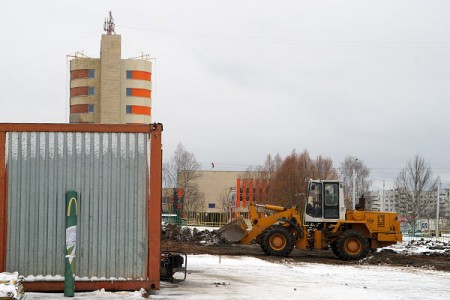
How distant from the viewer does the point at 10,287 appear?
10555 mm

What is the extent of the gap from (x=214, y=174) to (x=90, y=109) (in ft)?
78.3

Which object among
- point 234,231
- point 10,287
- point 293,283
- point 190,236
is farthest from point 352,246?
point 10,287

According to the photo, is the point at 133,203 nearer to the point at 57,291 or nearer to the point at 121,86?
the point at 57,291

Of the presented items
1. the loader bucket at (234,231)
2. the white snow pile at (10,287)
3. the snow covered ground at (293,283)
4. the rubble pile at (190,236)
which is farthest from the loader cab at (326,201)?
the white snow pile at (10,287)

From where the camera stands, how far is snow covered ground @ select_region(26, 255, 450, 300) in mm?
13398

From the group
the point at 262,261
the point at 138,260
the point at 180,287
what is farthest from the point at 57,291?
the point at 262,261

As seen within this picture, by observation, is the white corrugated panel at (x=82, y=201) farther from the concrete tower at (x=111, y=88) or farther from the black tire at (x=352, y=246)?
the concrete tower at (x=111, y=88)

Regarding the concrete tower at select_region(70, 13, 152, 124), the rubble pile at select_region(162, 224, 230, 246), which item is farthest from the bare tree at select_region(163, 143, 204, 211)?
the rubble pile at select_region(162, 224, 230, 246)

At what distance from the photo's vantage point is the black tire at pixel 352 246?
945 inches

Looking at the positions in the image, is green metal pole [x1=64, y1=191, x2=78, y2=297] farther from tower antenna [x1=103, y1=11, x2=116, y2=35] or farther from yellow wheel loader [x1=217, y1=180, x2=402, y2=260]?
tower antenna [x1=103, y1=11, x2=116, y2=35]

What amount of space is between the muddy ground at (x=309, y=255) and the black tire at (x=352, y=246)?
31 centimetres

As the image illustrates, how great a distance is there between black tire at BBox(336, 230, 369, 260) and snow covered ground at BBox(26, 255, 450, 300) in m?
2.21

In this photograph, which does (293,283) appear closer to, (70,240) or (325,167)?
(70,240)

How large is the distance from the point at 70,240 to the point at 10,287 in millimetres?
1887
